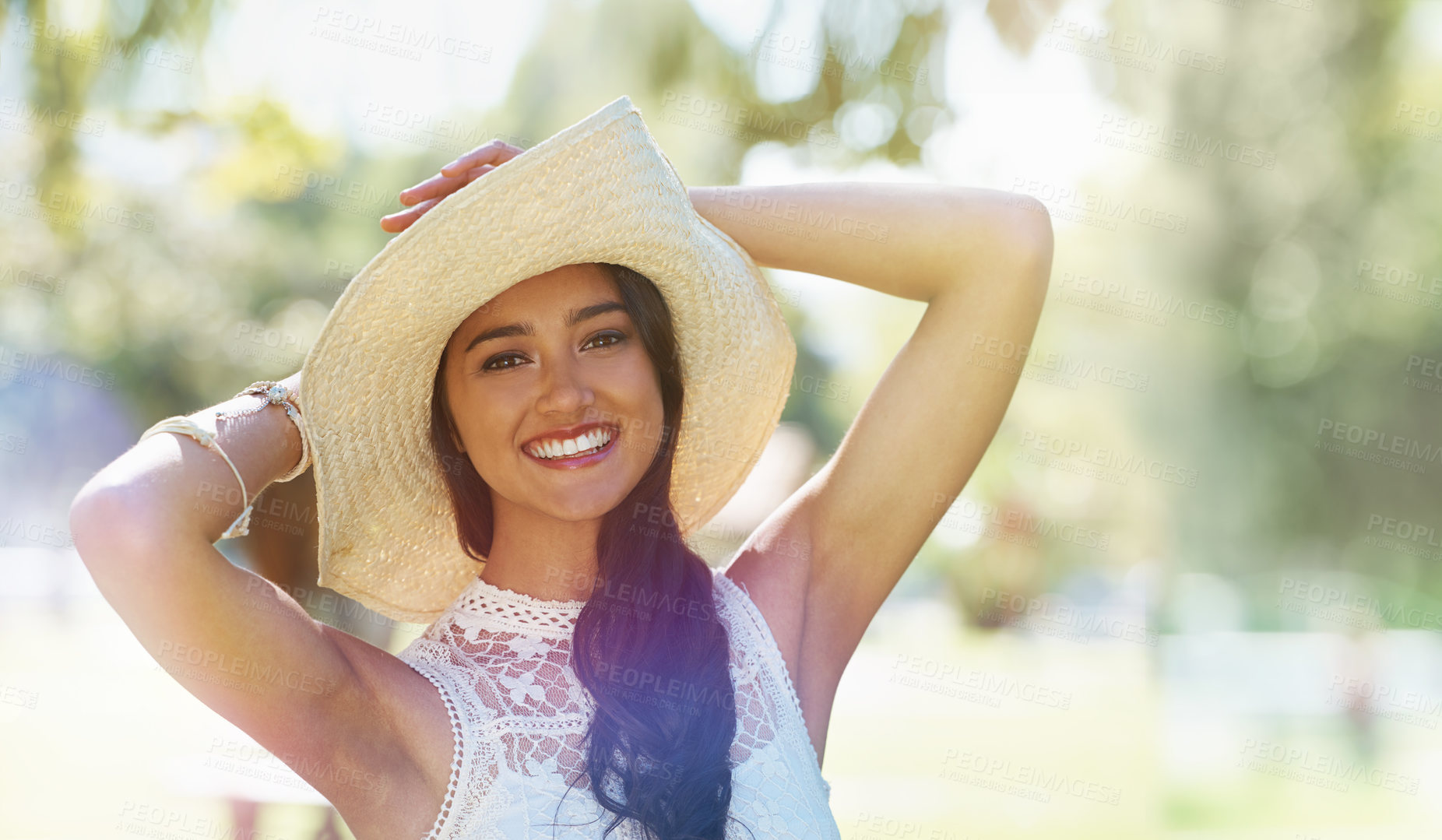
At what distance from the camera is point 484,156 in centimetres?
175

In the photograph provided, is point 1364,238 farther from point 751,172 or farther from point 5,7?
point 5,7

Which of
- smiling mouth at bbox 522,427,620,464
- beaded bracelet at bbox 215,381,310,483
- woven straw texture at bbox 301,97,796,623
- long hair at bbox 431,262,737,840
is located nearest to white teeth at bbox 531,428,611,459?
smiling mouth at bbox 522,427,620,464

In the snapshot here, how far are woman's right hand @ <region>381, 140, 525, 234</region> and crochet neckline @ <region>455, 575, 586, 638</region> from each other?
622mm

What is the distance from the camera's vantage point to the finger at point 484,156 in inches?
67.9

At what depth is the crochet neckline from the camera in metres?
1.82

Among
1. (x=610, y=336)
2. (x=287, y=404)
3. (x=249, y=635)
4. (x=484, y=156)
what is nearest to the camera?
(x=249, y=635)

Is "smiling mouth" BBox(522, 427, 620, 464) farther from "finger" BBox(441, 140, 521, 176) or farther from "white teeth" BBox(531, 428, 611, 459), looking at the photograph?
"finger" BBox(441, 140, 521, 176)

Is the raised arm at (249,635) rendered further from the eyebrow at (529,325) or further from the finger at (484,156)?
the finger at (484,156)

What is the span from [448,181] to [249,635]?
30.1 inches

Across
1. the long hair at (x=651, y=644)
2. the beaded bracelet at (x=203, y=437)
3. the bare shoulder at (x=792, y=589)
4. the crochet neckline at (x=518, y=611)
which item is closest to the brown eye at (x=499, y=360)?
the long hair at (x=651, y=644)

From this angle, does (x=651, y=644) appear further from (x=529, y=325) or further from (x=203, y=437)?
(x=203, y=437)

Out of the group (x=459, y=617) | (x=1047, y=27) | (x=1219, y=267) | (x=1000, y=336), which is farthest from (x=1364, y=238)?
(x=459, y=617)

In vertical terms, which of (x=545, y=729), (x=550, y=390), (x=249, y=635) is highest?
(x=550, y=390)

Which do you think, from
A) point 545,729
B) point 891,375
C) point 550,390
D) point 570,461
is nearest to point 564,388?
point 550,390
